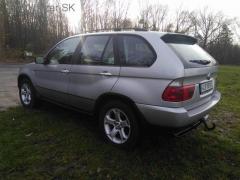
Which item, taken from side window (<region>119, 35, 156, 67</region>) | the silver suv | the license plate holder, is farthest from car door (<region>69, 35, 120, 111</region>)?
the license plate holder

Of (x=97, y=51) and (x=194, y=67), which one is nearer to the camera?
(x=194, y=67)

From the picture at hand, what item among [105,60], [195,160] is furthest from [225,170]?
[105,60]

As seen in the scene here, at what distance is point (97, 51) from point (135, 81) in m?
1.01

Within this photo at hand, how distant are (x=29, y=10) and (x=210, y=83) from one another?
26.7 m

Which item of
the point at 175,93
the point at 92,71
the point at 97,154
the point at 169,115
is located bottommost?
the point at 97,154

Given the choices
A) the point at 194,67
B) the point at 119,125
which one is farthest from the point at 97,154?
the point at 194,67

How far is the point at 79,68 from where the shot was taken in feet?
12.6

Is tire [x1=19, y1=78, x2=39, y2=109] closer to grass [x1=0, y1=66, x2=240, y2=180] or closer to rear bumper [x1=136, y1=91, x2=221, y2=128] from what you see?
grass [x1=0, y1=66, x2=240, y2=180]

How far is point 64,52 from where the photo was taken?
14.2 feet

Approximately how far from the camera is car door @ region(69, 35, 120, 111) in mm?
3363

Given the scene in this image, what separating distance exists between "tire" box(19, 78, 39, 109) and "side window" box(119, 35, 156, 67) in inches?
108

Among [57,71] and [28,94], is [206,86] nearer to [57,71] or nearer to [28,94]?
[57,71]

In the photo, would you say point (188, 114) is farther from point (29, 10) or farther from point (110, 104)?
point (29, 10)

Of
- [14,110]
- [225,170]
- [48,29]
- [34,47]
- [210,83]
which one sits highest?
[48,29]
